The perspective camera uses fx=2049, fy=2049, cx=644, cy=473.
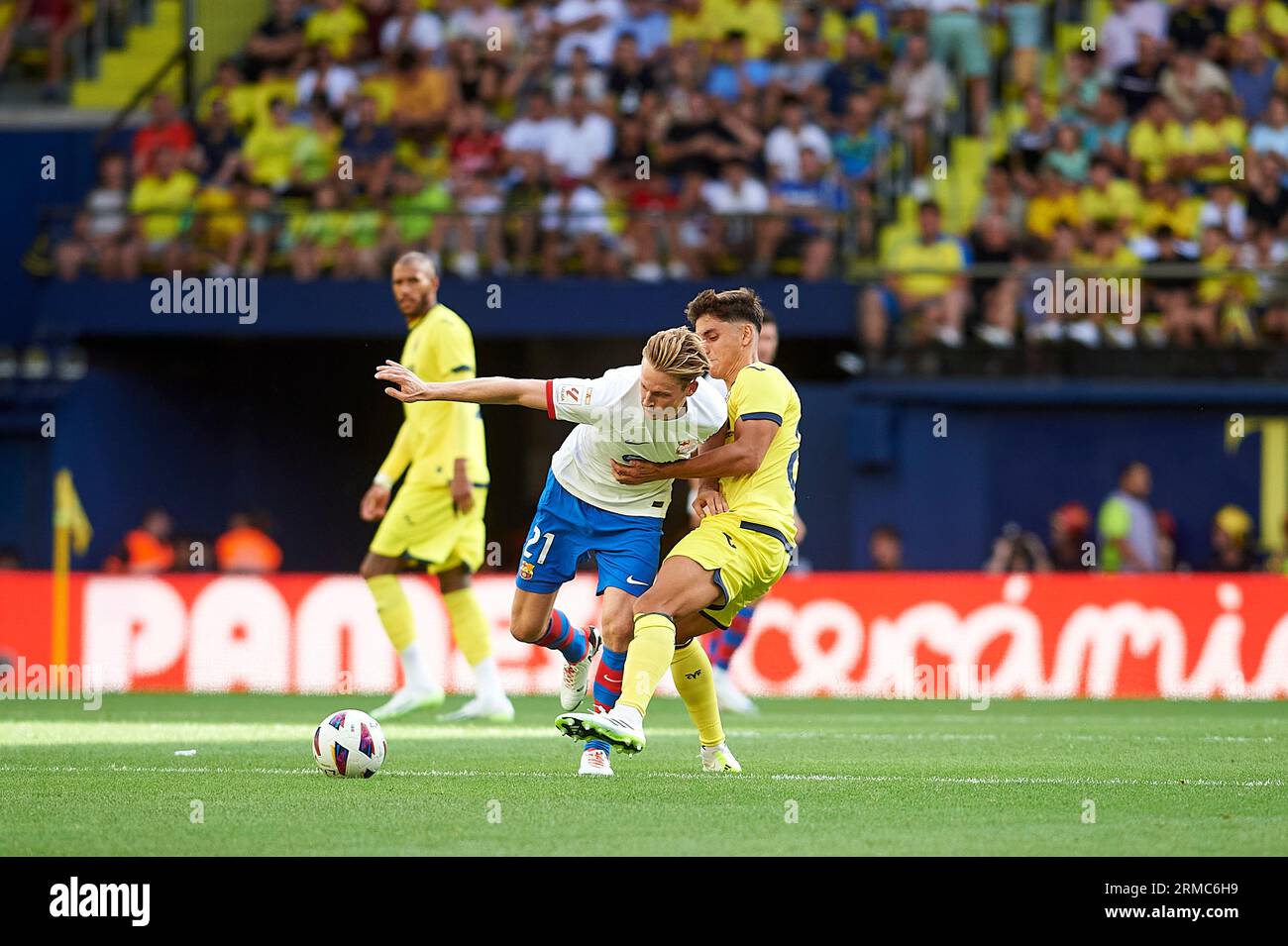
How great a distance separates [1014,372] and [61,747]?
11062mm

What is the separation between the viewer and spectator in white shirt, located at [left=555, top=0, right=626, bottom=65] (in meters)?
20.4

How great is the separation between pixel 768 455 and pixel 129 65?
16.3 metres

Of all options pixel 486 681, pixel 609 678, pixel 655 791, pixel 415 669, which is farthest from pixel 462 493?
pixel 655 791

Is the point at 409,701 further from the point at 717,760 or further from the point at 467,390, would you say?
the point at 467,390

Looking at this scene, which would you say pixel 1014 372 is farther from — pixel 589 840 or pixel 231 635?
pixel 589 840

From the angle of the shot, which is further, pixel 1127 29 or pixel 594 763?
pixel 1127 29

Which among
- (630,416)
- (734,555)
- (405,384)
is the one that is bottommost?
(734,555)

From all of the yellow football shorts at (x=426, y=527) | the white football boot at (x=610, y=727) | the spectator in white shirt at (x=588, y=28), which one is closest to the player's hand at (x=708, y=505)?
the white football boot at (x=610, y=727)

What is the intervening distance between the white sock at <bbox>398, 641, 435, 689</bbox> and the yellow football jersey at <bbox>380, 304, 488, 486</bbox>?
1069 mm

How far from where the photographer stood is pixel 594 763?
8.48m

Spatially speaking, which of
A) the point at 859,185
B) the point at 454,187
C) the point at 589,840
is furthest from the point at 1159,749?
the point at 454,187

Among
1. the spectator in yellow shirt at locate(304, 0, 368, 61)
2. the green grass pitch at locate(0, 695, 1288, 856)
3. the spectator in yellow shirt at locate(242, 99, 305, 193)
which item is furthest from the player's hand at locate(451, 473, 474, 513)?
the spectator in yellow shirt at locate(304, 0, 368, 61)

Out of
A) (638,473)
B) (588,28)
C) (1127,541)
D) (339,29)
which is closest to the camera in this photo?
(638,473)

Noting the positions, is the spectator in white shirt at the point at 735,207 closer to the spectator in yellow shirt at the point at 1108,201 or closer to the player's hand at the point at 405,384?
Result: the spectator in yellow shirt at the point at 1108,201
